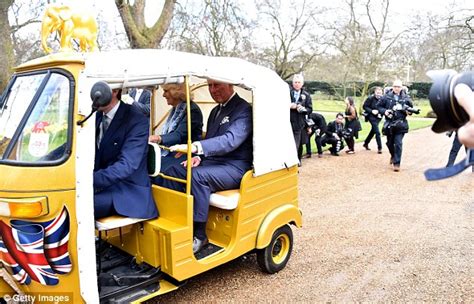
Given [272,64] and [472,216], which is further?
[272,64]

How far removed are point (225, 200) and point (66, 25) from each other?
6.45 feet

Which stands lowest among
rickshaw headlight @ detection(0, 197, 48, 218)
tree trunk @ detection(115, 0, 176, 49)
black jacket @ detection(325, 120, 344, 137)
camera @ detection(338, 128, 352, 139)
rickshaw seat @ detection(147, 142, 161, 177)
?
camera @ detection(338, 128, 352, 139)

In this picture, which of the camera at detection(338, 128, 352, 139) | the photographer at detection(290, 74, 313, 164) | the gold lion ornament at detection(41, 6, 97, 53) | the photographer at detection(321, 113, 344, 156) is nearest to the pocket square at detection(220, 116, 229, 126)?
the gold lion ornament at detection(41, 6, 97, 53)

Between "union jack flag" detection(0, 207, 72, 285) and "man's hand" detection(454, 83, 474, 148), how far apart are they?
232 cm

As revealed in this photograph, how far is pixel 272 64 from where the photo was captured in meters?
23.2

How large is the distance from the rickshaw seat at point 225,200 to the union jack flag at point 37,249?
4.40 feet

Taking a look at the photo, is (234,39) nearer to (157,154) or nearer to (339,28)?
(339,28)

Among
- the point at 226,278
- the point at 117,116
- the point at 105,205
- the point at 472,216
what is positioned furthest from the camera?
the point at 472,216

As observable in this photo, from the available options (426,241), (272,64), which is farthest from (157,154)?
(272,64)

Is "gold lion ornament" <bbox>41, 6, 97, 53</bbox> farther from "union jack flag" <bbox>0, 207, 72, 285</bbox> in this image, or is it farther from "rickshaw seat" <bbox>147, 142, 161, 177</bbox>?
"union jack flag" <bbox>0, 207, 72, 285</bbox>

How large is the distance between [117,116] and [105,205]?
738 millimetres

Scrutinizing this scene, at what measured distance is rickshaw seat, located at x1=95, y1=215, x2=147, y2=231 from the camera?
9.92 feet

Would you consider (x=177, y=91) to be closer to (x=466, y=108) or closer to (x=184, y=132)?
(x=184, y=132)

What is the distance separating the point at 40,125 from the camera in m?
2.80
